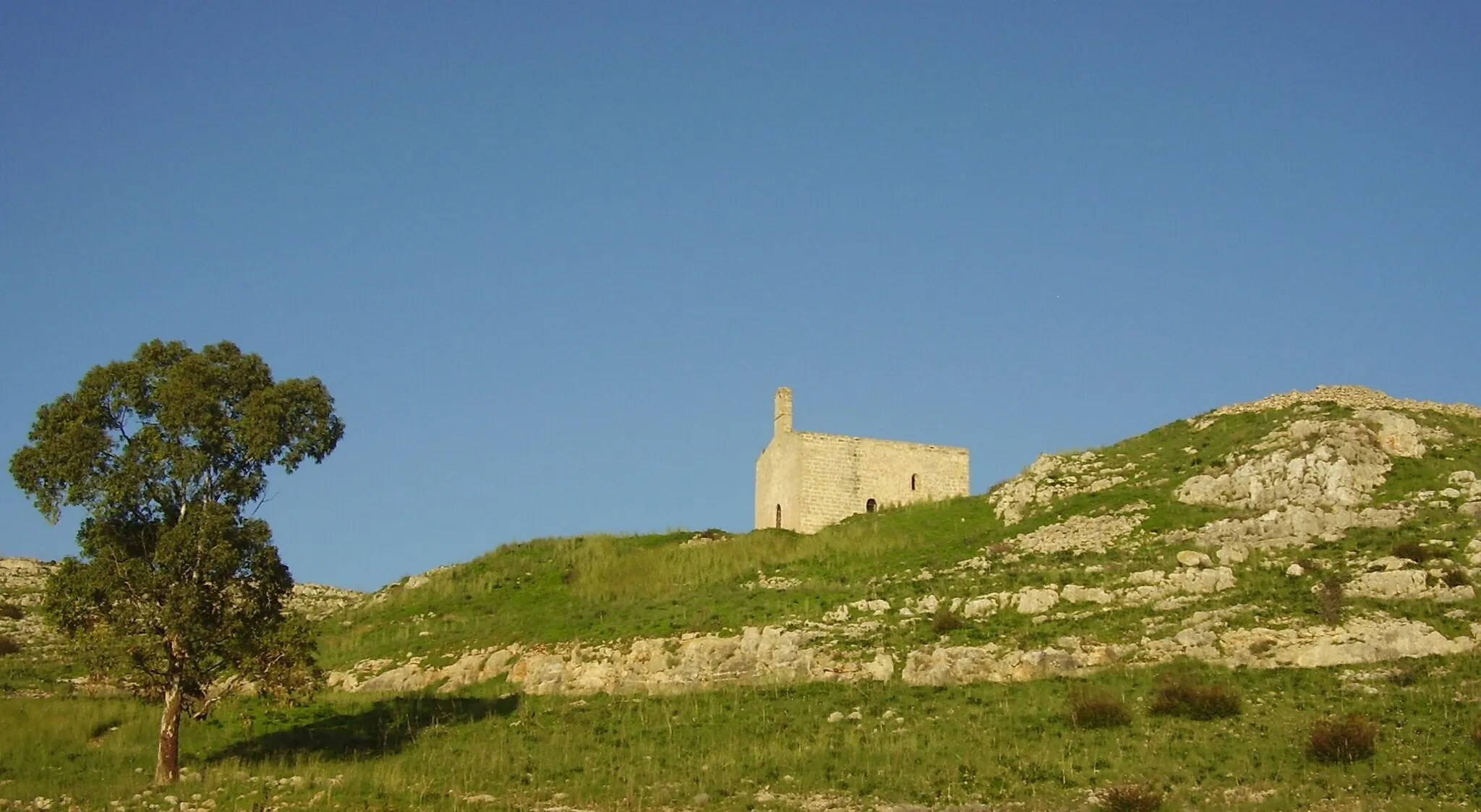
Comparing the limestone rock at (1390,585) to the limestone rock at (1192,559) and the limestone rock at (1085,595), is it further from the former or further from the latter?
the limestone rock at (1085,595)

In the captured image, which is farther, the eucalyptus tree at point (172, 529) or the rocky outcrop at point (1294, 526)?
the rocky outcrop at point (1294, 526)

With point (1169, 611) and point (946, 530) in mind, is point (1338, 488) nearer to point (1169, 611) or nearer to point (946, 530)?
point (1169, 611)

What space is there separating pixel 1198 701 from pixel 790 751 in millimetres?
8397

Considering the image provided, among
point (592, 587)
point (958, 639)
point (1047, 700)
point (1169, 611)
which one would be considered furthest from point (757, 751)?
point (592, 587)

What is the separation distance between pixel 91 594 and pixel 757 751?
559 inches

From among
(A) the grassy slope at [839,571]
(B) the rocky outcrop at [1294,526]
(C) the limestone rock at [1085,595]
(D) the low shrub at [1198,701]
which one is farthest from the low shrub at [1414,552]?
(D) the low shrub at [1198,701]

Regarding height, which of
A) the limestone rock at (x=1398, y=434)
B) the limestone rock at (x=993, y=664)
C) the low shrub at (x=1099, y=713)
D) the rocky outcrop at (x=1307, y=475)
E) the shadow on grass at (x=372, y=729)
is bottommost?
the shadow on grass at (x=372, y=729)

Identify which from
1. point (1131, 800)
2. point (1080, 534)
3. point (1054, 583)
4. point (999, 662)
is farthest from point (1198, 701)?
point (1080, 534)

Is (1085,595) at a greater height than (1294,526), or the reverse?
(1294,526)

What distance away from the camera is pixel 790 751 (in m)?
28.0

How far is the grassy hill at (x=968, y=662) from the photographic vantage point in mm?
25469

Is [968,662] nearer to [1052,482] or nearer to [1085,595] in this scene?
[1085,595]

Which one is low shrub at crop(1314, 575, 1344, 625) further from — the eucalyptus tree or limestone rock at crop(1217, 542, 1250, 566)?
the eucalyptus tree

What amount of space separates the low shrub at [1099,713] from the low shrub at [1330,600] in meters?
7.09
